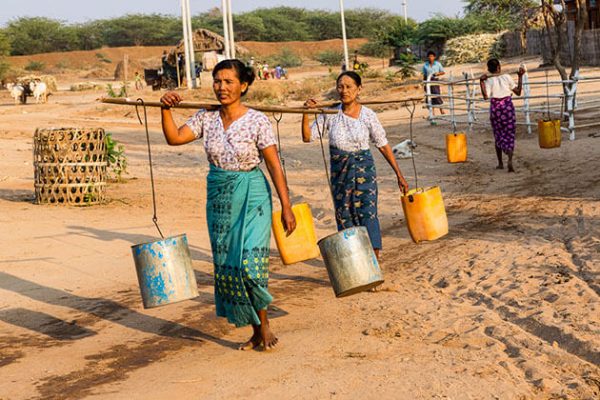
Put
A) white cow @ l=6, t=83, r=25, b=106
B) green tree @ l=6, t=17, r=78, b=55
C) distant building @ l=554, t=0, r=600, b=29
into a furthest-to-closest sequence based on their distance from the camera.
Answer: green tree @ l=6, t=17, r=78, b=55 < white cow @ l=6, t=83, r=25, b=106 < distant building @ l=554, t=0, r=600, b=29

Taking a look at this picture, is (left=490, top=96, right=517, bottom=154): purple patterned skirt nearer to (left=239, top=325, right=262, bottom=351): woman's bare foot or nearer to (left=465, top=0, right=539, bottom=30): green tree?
(left=239, top=325, right=262, bottom=351): woman's bare foot

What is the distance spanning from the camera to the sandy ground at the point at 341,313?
4.49 meters

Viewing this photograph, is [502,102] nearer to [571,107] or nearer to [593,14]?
[571,107]

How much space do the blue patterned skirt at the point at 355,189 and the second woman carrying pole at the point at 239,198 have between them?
1740mm

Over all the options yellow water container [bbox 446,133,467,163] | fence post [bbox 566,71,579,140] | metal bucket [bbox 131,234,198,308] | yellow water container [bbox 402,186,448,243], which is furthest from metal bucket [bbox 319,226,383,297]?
fence post [bbox 566,71,579,140]

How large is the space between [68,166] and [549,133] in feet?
19.2

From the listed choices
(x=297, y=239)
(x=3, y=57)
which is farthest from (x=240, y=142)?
(x=3, y=57)

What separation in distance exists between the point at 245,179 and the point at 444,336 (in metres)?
1.37

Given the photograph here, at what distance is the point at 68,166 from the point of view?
415 inches

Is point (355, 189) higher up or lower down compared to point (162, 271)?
higher up

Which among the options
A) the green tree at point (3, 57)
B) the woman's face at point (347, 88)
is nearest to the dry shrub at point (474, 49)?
the green tree at point (3, 57)

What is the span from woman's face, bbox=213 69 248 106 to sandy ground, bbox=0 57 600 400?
133 cm

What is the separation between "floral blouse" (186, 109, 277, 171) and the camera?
16.2ft

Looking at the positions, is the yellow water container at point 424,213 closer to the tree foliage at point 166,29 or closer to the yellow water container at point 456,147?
the yellow water container at point 456,147
